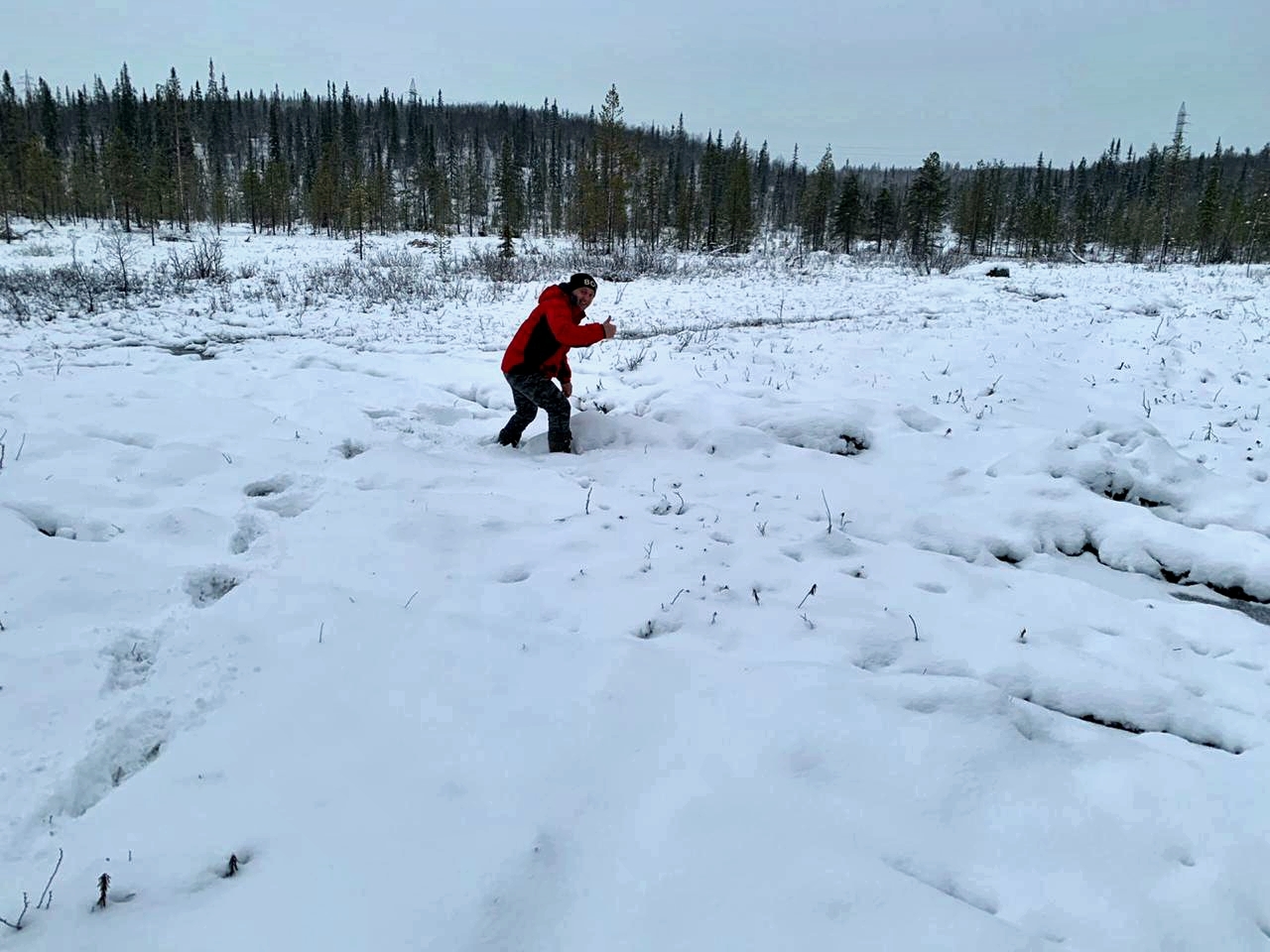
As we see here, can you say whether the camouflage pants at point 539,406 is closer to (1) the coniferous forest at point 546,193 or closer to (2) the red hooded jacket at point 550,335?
(2) the red hooded jacket at point 550,335

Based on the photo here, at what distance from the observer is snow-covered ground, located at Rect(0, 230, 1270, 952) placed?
2.05m

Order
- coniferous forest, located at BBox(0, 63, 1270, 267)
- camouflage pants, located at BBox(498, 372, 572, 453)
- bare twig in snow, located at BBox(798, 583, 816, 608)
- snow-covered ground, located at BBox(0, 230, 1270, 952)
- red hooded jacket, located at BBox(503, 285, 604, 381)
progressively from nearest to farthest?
snow-covered ground, located at BBox(0, 230, 1270, 952), bare twig in snow, located at BBox(798, 583, 816, 608), red hooded jacket, located at BBox(503, 285, 604, 381), camouflage pants, located at BBox(498, 372, 572, 453), coniferous forest, located at BBox(0, 63, 1270, 267)

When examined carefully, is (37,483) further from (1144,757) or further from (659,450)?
(1144,757)

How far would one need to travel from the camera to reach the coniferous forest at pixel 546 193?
154ft

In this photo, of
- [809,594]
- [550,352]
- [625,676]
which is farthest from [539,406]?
[625,676]

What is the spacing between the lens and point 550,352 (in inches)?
243

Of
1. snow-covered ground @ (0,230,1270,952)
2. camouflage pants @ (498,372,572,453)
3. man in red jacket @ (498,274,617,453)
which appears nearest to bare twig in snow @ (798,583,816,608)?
snow-covered ground @ (0,230,1270,952)

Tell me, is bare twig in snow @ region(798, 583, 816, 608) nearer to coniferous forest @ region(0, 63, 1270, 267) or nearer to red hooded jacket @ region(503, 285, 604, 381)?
red hooded jacket @ region(503, 285, 604, 381)

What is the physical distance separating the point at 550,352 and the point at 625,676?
12.5 feet

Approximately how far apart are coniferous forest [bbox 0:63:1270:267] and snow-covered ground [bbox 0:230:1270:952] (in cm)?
2474

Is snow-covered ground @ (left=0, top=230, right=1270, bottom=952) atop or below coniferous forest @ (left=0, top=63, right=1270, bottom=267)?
below

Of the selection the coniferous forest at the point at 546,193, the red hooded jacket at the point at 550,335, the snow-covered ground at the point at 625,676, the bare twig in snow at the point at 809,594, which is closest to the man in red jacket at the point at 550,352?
the red hooded jacket at the point at 550,335

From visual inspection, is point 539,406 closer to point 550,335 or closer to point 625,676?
point 550,335

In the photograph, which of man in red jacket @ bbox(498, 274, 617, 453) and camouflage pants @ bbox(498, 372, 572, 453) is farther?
camouflage pants @ bbox(498, 372, 572, 453)
